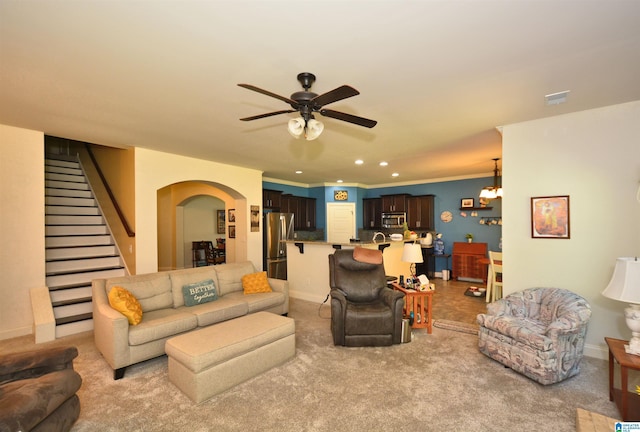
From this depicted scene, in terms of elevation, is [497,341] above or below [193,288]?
below

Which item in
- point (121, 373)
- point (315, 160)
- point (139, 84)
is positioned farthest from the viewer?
point (315, 160)

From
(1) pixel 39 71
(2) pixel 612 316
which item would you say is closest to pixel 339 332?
(2) pixel 612 316

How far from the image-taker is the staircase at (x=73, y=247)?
161 inches

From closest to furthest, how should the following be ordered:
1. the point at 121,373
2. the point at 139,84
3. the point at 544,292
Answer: the point at 139,84, the point at 121,373, the point at 544,292

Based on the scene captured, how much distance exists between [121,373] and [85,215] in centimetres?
430

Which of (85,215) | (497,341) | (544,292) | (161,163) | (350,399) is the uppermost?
(161,163)

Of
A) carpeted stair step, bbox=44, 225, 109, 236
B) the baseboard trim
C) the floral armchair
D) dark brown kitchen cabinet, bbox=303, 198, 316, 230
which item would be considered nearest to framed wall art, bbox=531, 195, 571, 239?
the floral armchair

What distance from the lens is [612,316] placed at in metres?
3.15

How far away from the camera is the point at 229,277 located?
174 inches

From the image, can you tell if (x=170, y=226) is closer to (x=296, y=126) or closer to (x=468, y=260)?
(x=296, y=126)

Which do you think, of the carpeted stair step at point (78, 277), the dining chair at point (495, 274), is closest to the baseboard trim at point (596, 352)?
the dining chair at point (495, 274)

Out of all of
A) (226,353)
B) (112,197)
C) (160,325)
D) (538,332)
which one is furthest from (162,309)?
(538,332)

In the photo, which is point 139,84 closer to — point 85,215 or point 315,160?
point 315,160

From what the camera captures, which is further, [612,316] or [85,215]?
[85,215]
